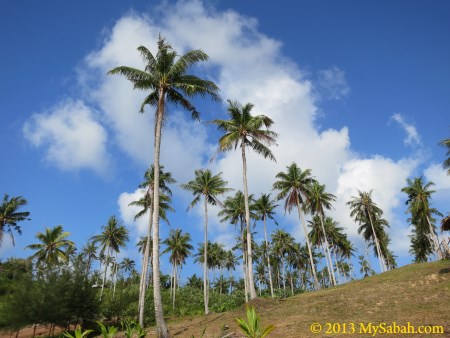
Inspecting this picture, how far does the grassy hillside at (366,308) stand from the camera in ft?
55.0

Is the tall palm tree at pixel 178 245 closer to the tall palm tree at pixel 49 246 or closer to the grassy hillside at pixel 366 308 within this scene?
the tall palm tree at pixel 49 246

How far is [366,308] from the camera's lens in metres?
20.3

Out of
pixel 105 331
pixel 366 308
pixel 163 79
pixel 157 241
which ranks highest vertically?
pixel 163 79

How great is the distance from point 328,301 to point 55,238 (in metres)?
35.3

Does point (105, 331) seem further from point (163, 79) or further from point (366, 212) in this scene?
point (366, 212)

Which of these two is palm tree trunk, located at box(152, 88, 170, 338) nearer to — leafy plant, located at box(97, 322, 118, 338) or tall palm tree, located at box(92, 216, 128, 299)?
leafy plant, located at box(97, 322, 118, 338)

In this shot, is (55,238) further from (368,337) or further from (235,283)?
(235,283)

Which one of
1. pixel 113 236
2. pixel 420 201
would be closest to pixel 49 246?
pixel 113 236

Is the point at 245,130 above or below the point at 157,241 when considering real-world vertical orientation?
above

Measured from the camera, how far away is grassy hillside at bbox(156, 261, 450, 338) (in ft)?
55.0

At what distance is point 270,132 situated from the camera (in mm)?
29094

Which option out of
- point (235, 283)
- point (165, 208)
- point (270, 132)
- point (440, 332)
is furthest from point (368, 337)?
point (235, 283)

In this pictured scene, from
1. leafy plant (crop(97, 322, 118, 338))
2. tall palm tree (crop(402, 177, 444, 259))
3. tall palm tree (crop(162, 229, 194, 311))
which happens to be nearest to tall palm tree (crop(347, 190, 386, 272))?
tall palm tree (crop(402, 177, 444, 259))

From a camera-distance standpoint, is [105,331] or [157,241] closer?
[105,331]
